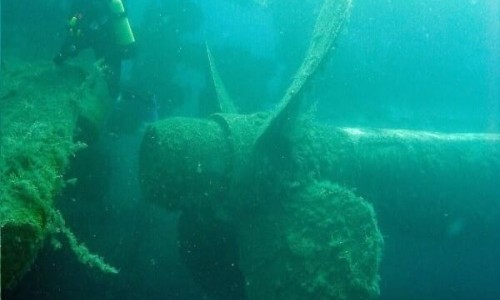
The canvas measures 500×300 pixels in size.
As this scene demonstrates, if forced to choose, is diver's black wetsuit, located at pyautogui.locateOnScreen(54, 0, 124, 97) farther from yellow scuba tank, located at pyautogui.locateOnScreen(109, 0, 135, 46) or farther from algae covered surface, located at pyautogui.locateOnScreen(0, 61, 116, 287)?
algae covered surface, located at pyautogui.locateOnScreen(0, 61, 116, 287)

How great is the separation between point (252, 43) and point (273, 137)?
5701 millimetres

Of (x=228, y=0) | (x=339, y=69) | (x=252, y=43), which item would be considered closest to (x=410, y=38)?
(x=339, y=69)

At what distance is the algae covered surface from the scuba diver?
2.08 feet

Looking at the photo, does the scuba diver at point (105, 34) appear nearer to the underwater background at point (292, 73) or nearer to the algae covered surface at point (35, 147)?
the algae covered surface at point (35, 147)

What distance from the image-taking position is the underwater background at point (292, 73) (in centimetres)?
729

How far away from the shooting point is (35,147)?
3.41m

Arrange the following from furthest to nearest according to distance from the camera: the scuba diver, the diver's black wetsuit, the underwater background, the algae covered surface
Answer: the underwater background
the diver's black wetsuit
the scuba diver
the algae covered surface

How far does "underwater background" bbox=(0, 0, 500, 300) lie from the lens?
23.9ft

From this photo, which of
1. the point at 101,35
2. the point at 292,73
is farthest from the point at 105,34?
the point at 292,73

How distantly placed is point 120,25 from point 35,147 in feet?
11.4

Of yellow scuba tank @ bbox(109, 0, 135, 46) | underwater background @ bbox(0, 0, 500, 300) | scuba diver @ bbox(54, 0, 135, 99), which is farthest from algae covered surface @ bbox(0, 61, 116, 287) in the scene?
underwater background @ bbox(0, 0, 500, 300)

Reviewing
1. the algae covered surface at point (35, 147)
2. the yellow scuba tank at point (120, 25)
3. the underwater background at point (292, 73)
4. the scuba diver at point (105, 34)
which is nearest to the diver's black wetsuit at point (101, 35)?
the scuba diver at point (105, 34)

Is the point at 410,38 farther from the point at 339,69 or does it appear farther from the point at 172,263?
the point at 172,263

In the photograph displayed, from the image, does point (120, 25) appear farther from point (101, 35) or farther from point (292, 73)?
point (292, 73)
